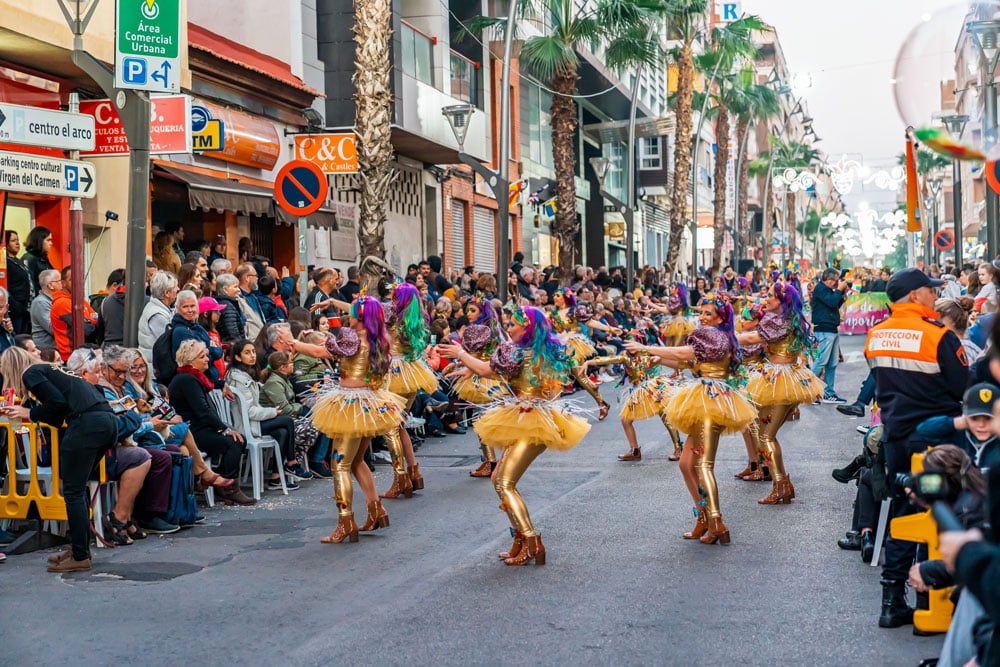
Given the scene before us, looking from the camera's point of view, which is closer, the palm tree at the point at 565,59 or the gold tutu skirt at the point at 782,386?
the gold tutu skirt at the point at 782,386

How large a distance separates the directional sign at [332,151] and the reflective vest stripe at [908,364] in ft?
40.9

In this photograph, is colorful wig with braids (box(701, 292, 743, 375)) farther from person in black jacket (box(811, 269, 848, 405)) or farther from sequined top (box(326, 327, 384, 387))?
person in black jacket (box(811, 269, 848, 405))

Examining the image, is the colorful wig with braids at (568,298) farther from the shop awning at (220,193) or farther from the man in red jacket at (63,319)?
the man in red jacket at (63,319)

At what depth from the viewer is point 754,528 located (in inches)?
392

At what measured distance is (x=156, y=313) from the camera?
40.8ft

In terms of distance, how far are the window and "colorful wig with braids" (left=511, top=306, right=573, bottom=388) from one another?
171 feet

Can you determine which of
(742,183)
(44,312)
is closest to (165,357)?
(44,312)

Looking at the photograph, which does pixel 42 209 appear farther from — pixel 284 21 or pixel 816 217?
pixel 816 217

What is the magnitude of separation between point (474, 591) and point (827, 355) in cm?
1308

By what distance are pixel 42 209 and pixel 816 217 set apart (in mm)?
131923

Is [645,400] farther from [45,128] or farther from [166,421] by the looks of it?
[45,128]

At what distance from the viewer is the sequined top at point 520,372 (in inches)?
350

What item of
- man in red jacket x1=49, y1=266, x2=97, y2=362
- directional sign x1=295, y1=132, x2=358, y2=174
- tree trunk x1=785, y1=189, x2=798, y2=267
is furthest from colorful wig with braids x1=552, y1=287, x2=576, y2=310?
tree trunk x1=785, y1=189, x2=798, y2=267

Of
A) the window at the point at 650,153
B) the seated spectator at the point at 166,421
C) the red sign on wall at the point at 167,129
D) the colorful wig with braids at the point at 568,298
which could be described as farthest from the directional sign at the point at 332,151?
the window at the point at 650,153
